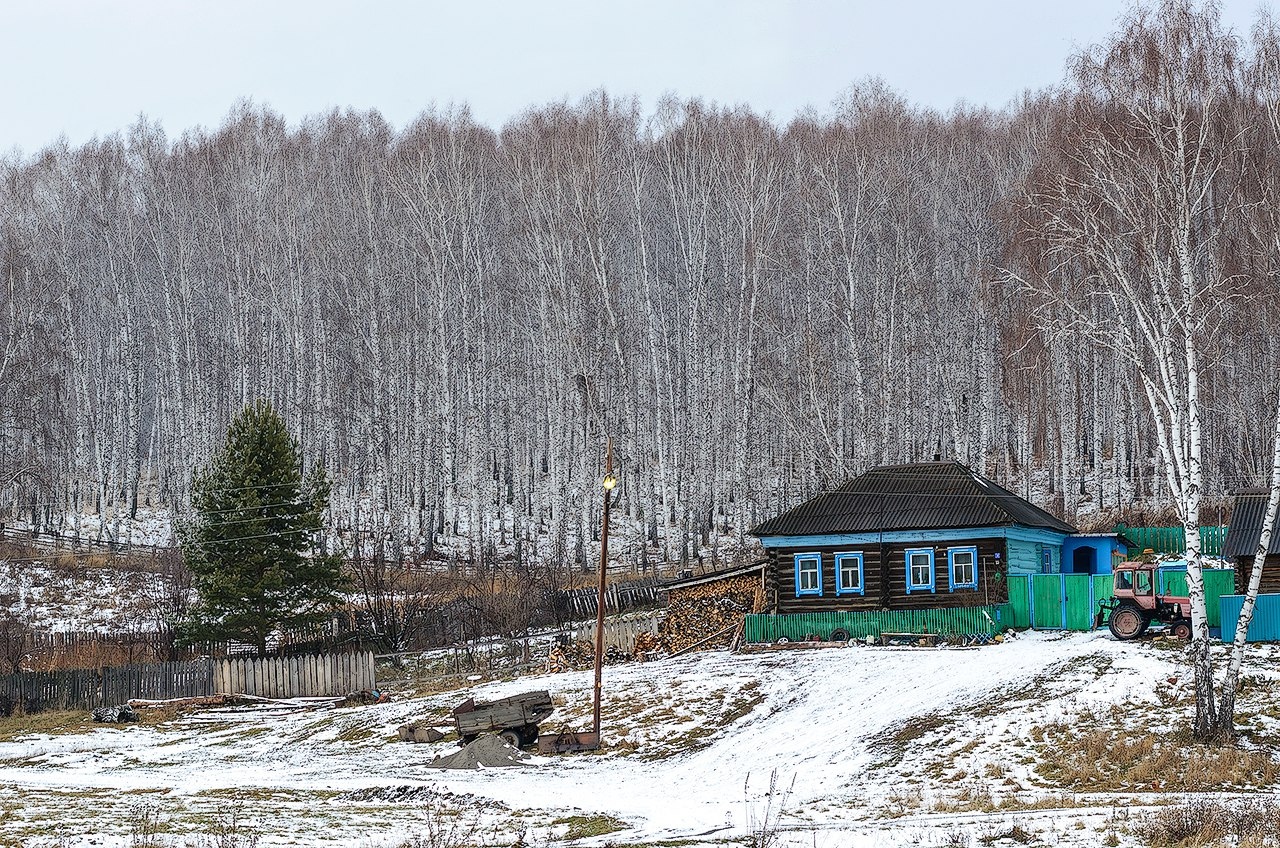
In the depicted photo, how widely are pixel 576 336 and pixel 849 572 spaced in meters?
22.0

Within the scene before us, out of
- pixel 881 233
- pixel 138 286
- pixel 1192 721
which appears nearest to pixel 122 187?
pixel 138 286

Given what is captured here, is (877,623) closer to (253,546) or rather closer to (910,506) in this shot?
(910,506)

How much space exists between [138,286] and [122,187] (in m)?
6.84

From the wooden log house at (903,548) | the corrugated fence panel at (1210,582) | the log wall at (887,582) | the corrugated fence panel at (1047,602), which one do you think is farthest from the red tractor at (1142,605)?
the log wall at (887,582)

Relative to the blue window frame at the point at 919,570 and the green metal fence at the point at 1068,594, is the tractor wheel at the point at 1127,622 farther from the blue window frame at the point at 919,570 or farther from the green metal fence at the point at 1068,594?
the blue window frame at the point at 919,570

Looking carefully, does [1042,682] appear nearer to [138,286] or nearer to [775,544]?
[775,544]

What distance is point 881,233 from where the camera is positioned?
55.2m

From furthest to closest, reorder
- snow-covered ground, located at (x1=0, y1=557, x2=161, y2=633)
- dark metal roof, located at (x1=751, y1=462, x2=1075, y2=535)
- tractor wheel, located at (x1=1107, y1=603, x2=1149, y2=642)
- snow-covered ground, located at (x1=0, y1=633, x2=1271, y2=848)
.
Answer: snow-covered ground, located at (x1=0, y1=557, x2=161, y2=633)
dark metal roof, located at (x1=751, y1=462, x2=1075, y2=535)
tractor wheel, located at (x1=1107, y1=603, x2=1149, y2=642)
snow-covered ground, located at (x1=0, y1=633, x2=1271, y2=848)

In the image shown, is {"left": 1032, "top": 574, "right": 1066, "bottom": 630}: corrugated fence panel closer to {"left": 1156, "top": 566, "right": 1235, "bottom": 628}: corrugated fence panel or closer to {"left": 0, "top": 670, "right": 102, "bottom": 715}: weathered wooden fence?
{"left": 1156, "top": 566, "right": 1235, "bottom": 628}: corrugated fence panel

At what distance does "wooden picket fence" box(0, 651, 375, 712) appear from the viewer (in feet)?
122

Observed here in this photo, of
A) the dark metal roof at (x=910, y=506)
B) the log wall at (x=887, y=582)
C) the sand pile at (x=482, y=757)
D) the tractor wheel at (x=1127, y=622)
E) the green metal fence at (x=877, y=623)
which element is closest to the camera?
the sand pile at (x=482, y=757)

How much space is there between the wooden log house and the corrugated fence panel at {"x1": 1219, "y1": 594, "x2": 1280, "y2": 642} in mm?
7935

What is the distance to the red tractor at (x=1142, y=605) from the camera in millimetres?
30094

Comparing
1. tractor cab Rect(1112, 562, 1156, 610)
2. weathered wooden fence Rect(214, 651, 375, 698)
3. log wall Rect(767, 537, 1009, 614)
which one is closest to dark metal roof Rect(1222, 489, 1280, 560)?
tractor cab Rect(1112, 562, 1156, 610)
